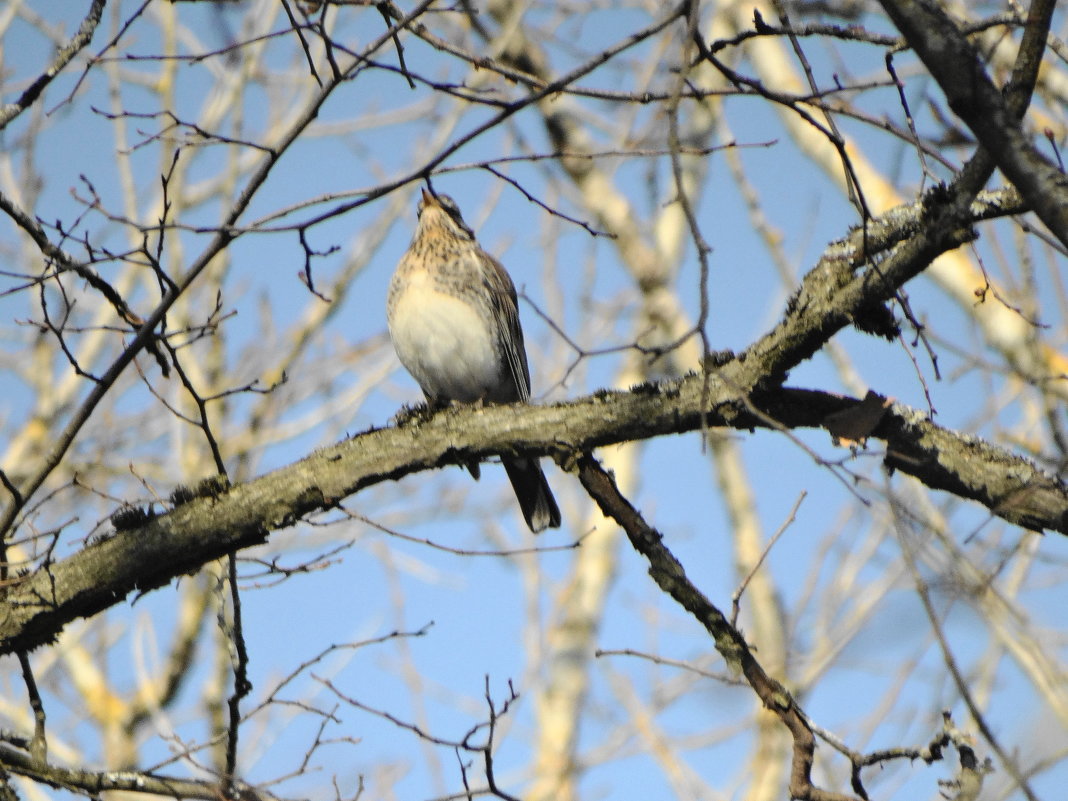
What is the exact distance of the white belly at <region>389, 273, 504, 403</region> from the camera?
19.0ft

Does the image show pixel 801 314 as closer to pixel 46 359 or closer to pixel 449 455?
pixel 449 455

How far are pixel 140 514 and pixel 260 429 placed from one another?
298 inches

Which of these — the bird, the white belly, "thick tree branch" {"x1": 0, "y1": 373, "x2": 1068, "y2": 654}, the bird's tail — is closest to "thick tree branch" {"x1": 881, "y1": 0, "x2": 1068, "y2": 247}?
"thick tree branch" {"x1": 0, "y1": 373, "x2": 1068, "y2": 654}

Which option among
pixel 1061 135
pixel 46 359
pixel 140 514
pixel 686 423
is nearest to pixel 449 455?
pixel 686 423

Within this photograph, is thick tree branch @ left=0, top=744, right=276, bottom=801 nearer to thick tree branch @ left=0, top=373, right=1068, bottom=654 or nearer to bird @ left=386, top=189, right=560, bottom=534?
thick tree branch @ left=0, top=373, right=1068, bottom=654

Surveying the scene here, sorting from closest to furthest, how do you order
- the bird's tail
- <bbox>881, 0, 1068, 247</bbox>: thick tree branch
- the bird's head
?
<bbox>881, 0, 1068, 247</bbox>: thick tree branch < the bird's tail < the bird's head

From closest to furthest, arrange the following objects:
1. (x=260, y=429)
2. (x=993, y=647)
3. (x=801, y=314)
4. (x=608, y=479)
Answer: (x=801, y=314)
(x=608, y=479)
(x=993, y=647)
(x=260, y=429)

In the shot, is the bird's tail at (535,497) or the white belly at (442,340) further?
the white belly at (442,340)

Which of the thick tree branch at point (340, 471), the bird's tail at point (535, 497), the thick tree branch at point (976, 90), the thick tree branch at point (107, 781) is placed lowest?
the thick tree branch at point (107, 781)

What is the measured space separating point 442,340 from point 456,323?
119 mm

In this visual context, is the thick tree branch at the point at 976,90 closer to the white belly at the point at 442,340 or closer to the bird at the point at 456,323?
the bird at the point at 456,323

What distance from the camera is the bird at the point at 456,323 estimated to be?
5.83 meters

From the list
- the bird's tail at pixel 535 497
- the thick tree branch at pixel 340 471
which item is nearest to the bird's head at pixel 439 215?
the bird's tail at pixel 535 497

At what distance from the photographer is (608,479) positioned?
373 centimetres
